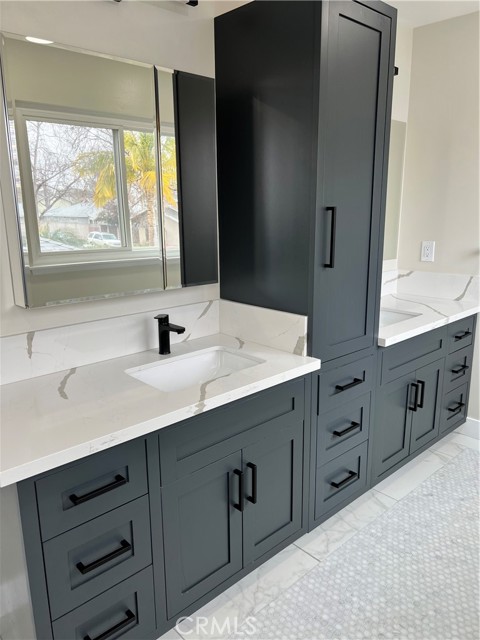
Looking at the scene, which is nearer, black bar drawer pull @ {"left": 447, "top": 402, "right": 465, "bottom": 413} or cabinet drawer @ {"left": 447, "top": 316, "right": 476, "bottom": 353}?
→ cabinet drawer @ {"left": 447, "top": 316, "right": 476, "bottom": 353}

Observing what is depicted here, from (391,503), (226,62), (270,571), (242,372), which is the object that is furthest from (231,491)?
(226,62)

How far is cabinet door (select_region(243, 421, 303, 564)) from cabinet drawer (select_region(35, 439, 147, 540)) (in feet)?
1.47

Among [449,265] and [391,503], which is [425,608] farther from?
[449,265]

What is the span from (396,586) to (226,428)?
0.99 meters

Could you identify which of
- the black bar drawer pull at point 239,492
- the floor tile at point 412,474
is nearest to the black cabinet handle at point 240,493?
the black bar drawer pull at point 239,492

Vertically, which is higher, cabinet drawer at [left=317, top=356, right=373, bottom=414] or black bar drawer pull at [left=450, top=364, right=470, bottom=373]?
cabinet drawer at [left=317, top=356, right=373, bottom=414]

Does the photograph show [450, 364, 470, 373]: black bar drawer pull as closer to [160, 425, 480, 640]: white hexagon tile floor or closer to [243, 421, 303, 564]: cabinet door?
[160, 425, 480, 640]: white hexagon tile floor

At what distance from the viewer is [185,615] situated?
4.92 feet

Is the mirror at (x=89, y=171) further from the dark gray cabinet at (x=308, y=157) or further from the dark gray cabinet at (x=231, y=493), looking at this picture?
the dark gray cabinet at (x=231, y=493)

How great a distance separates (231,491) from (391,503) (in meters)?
1.12

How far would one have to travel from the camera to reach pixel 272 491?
1.73 m

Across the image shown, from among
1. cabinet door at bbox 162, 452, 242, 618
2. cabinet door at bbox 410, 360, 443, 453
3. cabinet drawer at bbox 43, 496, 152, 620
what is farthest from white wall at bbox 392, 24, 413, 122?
cabinet drawer at bbox 43, 496, 152, 620

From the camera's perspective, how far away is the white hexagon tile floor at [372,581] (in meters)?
1.58

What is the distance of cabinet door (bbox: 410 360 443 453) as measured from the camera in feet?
8.04
